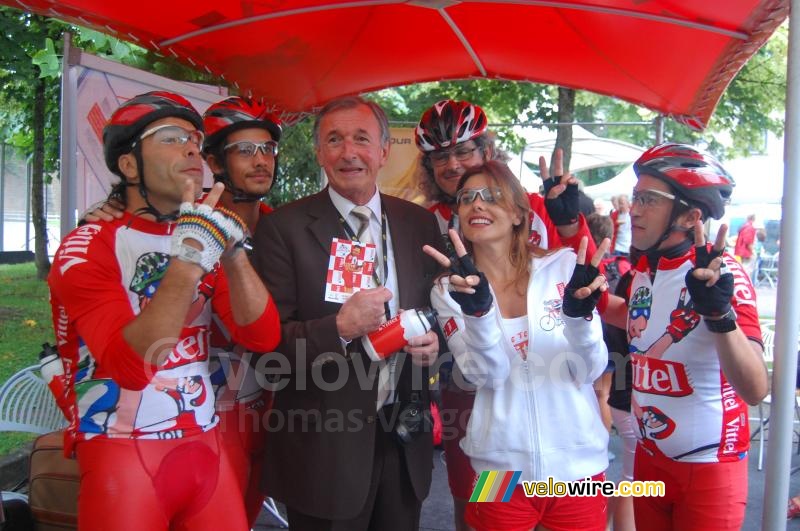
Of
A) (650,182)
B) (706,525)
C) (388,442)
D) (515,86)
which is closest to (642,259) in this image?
(650,182)

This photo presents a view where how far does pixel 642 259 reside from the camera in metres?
2.76

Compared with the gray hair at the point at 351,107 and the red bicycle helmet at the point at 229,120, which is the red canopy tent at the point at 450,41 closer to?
the red bicycle helmet at the point at 229,120

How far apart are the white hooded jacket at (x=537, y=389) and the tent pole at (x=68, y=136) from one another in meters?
2.02

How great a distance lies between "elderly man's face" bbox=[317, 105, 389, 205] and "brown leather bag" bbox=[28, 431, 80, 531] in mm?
1594

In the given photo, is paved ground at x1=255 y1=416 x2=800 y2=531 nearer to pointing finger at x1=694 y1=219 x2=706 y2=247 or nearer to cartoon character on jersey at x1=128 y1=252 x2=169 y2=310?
cartoon character on jersey at x1=128 y1=252 x2=169 y2=310

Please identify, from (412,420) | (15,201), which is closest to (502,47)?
(412,420)

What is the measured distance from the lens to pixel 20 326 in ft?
28.0

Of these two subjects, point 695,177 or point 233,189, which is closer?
point 695,177

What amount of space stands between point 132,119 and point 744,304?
232 centimetres

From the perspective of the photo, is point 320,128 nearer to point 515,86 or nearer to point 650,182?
point 650,182

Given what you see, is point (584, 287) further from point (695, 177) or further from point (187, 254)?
point (187, 254)

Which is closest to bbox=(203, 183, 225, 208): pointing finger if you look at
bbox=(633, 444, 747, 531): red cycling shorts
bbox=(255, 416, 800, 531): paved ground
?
bbox=(633, 444, 747, 531): red cycling shorts

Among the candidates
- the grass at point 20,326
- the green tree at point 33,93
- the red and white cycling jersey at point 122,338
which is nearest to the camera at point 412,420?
the red and white cycling jersey at point 122,338

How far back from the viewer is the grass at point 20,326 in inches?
259
